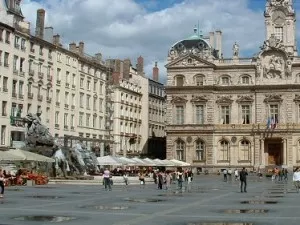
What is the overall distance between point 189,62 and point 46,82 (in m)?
27.5

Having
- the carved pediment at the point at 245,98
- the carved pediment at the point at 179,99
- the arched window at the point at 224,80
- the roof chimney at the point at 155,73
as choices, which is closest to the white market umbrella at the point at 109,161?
the carved pediment at the point at 179,99

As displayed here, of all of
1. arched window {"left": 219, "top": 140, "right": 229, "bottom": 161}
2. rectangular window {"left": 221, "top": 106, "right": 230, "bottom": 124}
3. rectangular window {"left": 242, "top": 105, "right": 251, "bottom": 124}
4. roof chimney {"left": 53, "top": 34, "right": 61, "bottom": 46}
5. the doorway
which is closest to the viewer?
roof chimney {"left": 53, "top": 34, "right": 61, "bottom": 46}

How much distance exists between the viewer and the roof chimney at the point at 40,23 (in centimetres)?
7062

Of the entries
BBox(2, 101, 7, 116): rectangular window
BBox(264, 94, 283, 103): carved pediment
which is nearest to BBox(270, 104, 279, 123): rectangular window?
BBox(264, 94, 283, 103): carved pediment

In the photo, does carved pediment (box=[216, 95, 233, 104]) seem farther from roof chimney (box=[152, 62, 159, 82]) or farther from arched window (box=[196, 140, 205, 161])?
roof chimney (box=[152, 62, 159, 82])

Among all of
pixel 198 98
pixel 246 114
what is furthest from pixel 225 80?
pixel 246 114

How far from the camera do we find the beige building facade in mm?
62906

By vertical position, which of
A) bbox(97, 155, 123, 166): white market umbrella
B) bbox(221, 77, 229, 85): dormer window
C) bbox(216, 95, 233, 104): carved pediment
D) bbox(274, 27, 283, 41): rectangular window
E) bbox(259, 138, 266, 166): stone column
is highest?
bbox(274, 27, 283, 41): rectangular window

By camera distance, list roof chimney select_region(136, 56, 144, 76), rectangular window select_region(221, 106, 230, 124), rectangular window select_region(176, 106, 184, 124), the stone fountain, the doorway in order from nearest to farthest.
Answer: the stone fountain → the doorway → rectangular window select_region(221, 106, 230, 124) → rectangular window select_region(176, 106, 184, 124) → roof chimney select_region(136, 56, 144, 76)

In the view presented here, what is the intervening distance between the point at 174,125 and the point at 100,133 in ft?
40.3

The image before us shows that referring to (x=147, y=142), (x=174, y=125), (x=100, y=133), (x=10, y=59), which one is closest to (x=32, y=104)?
(x=10, y=59)

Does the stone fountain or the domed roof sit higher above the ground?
the domed roof

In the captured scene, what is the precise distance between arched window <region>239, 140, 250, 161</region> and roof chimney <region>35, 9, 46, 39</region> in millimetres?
35551

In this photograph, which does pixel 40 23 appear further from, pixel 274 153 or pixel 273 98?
pixel 274 153
